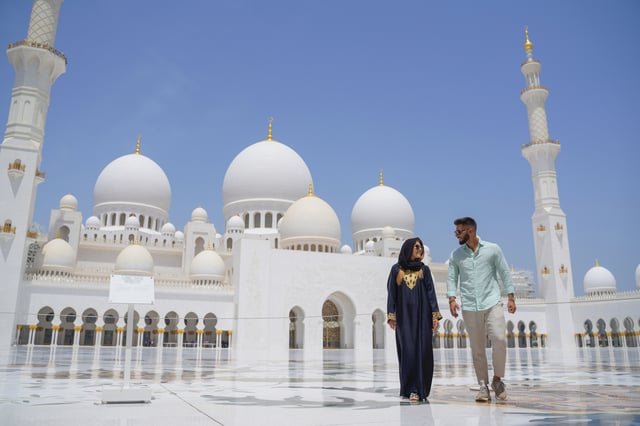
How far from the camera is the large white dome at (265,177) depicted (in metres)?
29.5

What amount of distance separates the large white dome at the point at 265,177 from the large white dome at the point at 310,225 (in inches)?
180

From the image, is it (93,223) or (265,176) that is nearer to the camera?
(93,223)

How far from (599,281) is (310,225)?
1917cm

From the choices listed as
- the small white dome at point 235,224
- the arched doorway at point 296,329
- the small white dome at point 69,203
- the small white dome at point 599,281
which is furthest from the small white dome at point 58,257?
the small white dome at point 599,281

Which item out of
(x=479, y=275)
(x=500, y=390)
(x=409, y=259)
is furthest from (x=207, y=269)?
(x=500, y=390)

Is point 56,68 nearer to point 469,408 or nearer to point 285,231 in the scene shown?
point 285,231

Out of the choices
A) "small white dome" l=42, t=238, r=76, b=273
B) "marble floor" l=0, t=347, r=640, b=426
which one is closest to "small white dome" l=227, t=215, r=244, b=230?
"small white dome" l=42, t=238, r=76, b=273

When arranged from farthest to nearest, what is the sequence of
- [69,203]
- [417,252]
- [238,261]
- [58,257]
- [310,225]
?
1. [69,203]
2. [310,225]
3. [58,257]
4. [238,261]
5. [417,252]

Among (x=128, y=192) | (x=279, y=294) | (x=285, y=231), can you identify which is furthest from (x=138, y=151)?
(x=279, y=294)

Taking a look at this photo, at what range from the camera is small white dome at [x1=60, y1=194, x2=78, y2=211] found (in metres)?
27.4

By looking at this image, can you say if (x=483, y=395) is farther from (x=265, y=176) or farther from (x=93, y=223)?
(x=93, y=223)

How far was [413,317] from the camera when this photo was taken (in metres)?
4.10

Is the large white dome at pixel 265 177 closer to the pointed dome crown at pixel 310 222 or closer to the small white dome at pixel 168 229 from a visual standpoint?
the small white dome at pixel 168 229

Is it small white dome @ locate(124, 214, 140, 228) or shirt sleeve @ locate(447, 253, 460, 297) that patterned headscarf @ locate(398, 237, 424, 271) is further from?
small white dome @ locate(124, 214, 140, 228)
